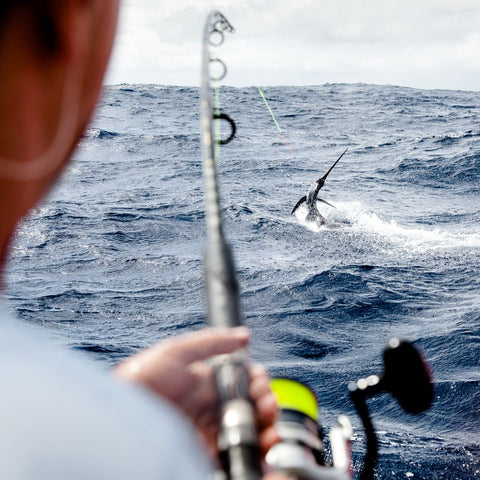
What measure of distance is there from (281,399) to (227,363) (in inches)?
15.7

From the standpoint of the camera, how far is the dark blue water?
6.18 meters

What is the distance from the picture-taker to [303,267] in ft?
35.2

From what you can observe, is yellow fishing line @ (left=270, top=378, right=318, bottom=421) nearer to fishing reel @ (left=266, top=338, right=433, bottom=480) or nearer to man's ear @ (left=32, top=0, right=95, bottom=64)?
fishing reel @ (left=266, top=338, right=433, bottom=480)

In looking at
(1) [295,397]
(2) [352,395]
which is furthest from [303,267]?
(1) [295,397]

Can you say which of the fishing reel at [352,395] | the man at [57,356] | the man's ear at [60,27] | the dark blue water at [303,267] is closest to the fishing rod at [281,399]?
the fishing reel at [352,395]

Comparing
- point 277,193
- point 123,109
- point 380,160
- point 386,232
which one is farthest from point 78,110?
point 123,109

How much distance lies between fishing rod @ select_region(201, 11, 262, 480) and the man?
0.20 metres

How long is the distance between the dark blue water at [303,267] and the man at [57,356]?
238 millimetres

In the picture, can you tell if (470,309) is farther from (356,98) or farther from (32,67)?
(356,98)

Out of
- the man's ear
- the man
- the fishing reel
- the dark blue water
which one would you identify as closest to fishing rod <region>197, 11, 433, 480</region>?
the fishing reel

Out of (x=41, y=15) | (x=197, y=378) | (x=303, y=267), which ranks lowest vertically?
(x=197, y=378)

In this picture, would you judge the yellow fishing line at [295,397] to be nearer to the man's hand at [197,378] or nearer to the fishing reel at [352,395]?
the fishing reel at [352,395]

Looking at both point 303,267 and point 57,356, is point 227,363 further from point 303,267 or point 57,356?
point 303,267

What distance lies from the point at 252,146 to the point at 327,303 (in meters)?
18.8
